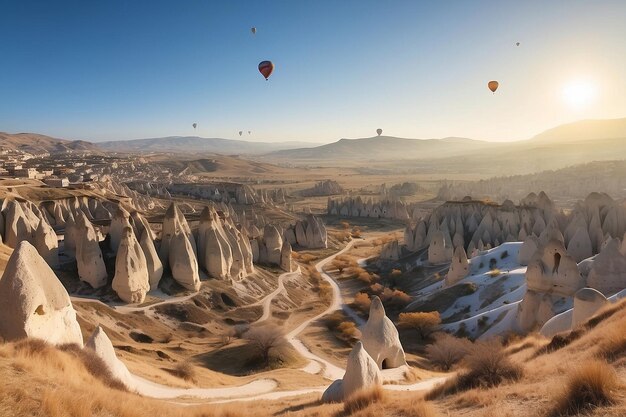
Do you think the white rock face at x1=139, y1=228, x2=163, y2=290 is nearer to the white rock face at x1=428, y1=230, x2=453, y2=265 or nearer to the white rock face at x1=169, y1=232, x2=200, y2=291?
the white rock face at x1=169, y1=232, x2=200, y2=291

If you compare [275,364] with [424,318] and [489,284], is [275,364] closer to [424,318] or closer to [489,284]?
[424,318]

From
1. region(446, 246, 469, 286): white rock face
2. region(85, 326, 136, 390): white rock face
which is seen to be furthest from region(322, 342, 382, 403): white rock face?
region(446, 246, 469, 286): white rock face

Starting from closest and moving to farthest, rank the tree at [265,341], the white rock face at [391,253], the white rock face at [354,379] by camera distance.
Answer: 1. the white rock face at [354,379]
2. the tree at [265,341]
3. the white rock face at [391,253]

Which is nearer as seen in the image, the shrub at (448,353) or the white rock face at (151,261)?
the shrub at (448,353)

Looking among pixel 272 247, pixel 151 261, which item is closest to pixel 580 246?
pixel 272 247

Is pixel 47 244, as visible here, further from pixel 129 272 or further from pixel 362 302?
pixel 362 302

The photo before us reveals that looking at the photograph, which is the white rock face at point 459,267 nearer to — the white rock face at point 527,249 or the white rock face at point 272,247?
the white rock face at point 527,249

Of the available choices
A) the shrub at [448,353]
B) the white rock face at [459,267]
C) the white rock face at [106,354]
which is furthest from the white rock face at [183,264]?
the white rock face at [459,267]

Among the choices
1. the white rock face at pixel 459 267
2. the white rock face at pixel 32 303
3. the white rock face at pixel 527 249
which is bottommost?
the white rock face at pixel 459 267
